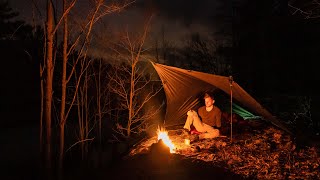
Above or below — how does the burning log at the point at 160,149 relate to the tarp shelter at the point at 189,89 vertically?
below

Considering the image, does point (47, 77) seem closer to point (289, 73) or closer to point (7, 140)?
point (7, 140)

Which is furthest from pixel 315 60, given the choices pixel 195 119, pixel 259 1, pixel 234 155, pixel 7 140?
pixel 7 140

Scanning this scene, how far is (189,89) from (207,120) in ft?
3.61

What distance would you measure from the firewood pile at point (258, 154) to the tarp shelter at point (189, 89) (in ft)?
1.84

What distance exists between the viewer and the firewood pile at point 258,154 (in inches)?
178

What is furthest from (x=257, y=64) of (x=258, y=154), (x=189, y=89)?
(x=258, y=154)

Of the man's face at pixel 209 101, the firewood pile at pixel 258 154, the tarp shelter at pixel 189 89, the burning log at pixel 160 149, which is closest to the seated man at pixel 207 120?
the man's face at pixel 209 101

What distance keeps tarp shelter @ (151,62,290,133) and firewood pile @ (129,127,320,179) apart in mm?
562

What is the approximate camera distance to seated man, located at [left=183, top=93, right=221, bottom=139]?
7.07 metres

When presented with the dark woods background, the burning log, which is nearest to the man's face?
the burning log

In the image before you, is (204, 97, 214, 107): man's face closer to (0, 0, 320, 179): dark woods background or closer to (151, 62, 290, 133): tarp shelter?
(151, 62, 290, 133): tarp shelter

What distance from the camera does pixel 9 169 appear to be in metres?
8.03

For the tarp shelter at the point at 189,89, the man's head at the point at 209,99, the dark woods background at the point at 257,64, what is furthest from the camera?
the dark woods background at the point at 257,64

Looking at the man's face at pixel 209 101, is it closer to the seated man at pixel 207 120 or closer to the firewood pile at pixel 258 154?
the seated man at pixel 207 120
